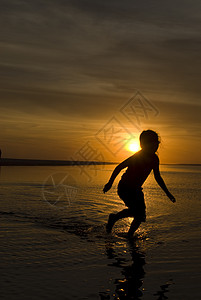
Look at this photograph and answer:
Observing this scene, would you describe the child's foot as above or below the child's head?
below

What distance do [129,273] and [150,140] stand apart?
268 centimetres

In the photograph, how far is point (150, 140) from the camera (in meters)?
6.51

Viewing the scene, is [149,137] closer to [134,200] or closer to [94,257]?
[134,200]

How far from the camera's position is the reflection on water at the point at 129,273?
377 centimetres

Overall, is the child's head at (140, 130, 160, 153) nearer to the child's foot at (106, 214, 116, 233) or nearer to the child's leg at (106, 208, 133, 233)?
the child's leg at (106, 208, 133, 233)

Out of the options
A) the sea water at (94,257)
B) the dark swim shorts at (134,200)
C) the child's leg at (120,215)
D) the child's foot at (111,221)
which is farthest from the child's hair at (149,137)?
the sea water at (94,257)

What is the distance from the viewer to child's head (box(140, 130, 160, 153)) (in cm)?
650

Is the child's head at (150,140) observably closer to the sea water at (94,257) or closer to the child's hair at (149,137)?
the child's hair at (149,137)

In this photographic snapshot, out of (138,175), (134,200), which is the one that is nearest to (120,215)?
(134,200)

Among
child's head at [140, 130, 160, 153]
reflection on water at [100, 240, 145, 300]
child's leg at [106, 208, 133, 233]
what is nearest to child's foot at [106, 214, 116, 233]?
child's leg at [106, 208, 133, 233]

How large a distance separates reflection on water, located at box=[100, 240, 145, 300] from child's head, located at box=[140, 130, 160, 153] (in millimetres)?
1701

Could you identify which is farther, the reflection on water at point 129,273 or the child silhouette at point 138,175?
the child silhouette at point 138,175

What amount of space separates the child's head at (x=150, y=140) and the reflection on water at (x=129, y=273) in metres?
1.70

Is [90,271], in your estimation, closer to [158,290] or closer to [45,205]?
[158,290]
